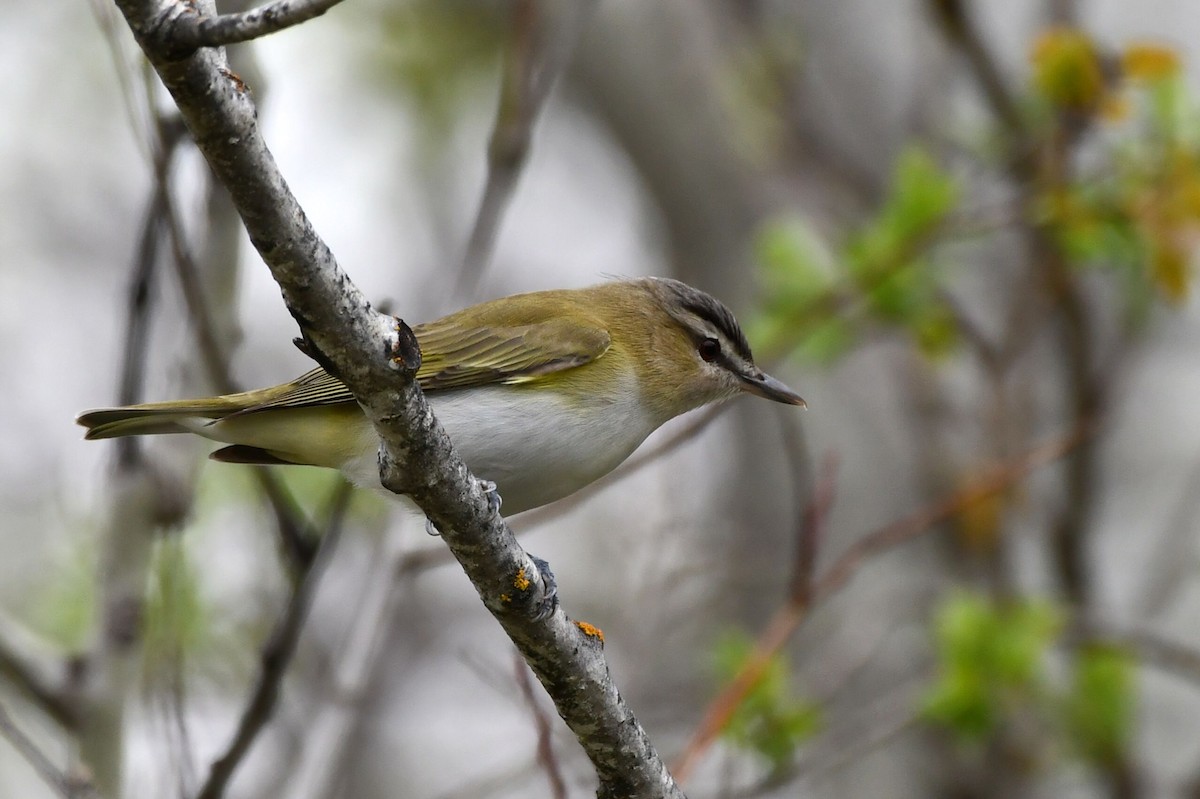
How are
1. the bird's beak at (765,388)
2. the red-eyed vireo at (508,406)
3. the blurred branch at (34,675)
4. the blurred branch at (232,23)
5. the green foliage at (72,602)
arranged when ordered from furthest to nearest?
the green foliage at (72,602) < the bird's beak at (765,388) < the red-eyed vireo at (508,406) < the blurred branch at (34,675) < the blurred branch at (232,23)

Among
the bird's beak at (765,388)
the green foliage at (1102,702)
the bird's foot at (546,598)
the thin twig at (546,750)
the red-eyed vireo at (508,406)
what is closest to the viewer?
the bird's foot at (546,598)

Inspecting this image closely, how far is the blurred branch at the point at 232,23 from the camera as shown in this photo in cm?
170

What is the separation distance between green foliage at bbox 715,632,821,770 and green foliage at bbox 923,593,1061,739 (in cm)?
56

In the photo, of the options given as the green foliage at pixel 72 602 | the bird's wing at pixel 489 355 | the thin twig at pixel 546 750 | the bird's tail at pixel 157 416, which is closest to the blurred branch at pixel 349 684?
the bird's wing at pixel 489 355

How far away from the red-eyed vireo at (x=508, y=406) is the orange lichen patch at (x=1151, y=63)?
261 centimetres

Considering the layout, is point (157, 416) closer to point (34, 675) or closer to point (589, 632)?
point (34, 675)

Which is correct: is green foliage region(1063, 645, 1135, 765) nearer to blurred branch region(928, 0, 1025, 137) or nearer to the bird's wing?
blurred branch region(928, 0, 1025, 137)

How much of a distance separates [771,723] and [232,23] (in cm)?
364

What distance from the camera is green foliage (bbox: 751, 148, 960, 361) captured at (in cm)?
561

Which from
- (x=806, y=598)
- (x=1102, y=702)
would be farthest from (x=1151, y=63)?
(x=806, y=598)

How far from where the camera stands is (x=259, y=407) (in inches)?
149

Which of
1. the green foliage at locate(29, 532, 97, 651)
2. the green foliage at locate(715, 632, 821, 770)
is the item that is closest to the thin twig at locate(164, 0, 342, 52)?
the green foliage at locate(715, 632, 821, 770)

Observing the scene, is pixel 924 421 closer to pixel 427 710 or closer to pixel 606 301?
pixel 606 301

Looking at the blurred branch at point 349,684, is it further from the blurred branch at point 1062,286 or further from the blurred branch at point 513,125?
the blurred branch at point 1062,286
